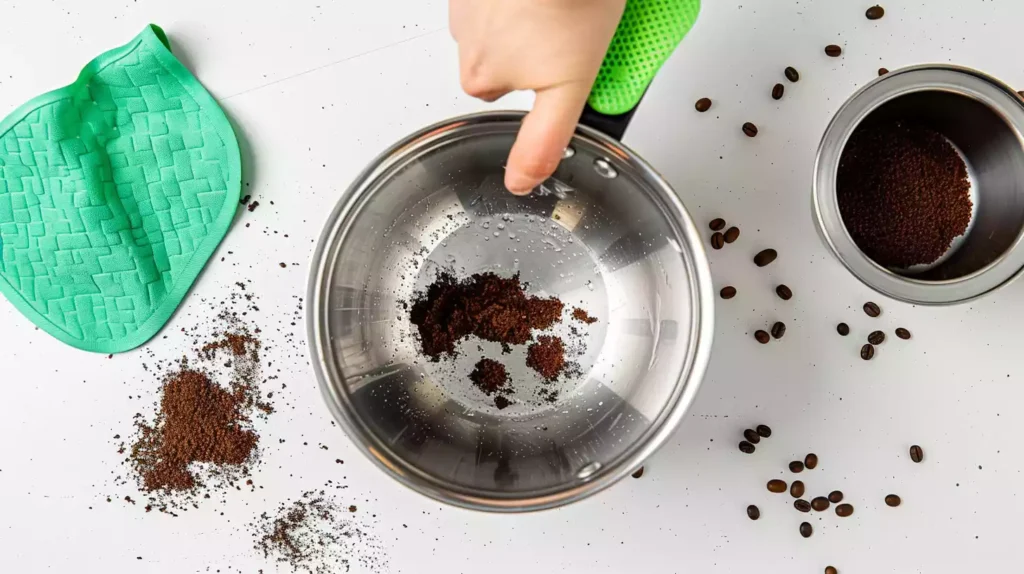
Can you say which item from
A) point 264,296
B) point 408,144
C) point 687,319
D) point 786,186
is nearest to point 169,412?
point 264,296

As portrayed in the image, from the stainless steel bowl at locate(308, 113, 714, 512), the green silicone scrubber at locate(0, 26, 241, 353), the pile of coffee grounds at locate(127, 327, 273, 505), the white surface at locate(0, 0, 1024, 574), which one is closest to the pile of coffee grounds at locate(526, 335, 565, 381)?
the stainless steel bowl at locate(308, 113, 714, 512)

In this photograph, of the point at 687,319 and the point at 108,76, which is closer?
the point at 687,319

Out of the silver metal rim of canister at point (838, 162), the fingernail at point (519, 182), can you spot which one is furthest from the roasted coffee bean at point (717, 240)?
the fingernail at point (519, 182)

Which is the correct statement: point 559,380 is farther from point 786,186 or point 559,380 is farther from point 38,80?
point 38,80

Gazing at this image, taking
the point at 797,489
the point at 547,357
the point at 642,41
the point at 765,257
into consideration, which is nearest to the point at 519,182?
the point at 642,41

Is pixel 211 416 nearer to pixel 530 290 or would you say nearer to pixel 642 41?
pixel 530 290

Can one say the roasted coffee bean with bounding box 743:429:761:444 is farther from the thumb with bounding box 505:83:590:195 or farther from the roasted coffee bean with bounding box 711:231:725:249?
the thumb with bounding box 505:83:590:195
